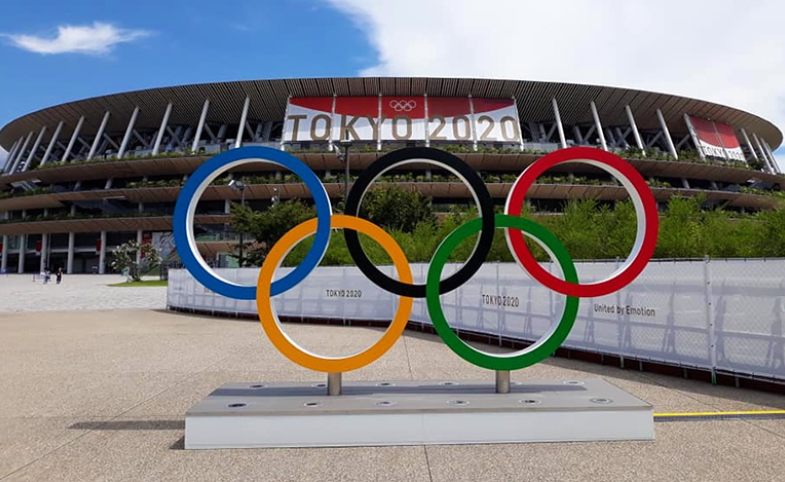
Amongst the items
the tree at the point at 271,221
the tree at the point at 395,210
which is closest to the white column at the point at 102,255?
the tree at the point at 271,221

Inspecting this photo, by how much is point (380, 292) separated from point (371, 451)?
11875 millimetres

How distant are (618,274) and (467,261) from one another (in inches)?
77.2

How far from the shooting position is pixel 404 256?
20.3 feet

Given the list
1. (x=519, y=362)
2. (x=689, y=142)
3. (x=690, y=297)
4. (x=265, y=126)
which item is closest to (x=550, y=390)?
(x=519, y=362)

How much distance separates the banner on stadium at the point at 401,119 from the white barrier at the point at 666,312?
38.2 meters

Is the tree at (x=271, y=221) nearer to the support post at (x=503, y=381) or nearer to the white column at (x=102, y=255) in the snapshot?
the white column at (x=102, y=255)

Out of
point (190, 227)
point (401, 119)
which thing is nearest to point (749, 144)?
point (401, 119)

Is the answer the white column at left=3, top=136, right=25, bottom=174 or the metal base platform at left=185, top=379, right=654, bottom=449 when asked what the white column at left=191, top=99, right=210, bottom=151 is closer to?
the white column at left=3, top=136, right=25, bottom=174

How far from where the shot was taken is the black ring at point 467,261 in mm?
6188

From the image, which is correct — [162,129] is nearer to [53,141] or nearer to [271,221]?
[53,141]

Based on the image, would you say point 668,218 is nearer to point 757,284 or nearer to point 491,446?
point 757,284

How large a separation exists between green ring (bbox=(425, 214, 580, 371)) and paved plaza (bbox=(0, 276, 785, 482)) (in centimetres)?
109

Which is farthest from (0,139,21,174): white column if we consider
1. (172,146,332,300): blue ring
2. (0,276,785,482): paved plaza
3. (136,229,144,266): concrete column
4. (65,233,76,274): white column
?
(172,146,332,300): blue ring

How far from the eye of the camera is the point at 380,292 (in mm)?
16969
